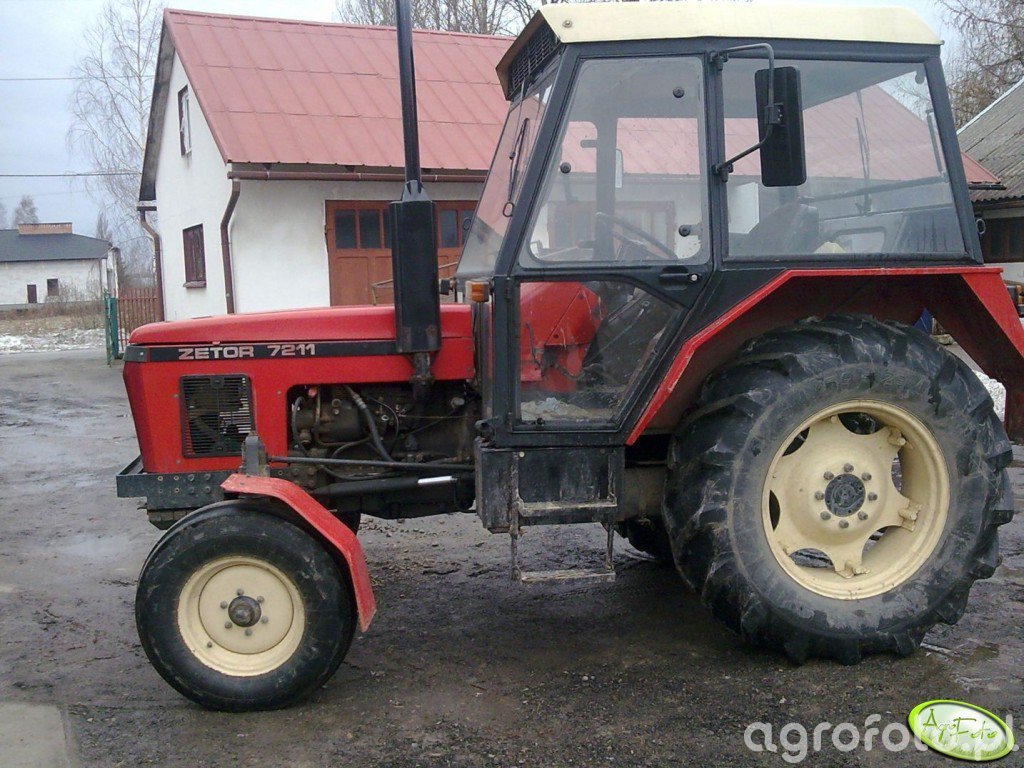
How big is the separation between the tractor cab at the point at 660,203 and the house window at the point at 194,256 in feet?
41.1

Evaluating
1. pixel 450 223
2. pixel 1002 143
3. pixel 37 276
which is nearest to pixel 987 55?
pixel 1002 143

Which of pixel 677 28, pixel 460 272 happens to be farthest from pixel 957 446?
pixel 460 272

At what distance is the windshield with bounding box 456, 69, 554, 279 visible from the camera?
362 centimetres

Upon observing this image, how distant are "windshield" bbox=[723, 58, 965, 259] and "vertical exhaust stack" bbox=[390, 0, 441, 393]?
113 centimetres

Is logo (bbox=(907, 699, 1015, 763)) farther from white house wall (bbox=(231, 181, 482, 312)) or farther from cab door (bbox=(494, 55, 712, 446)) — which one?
white house wall (bbox=(231, 181, 482, 312))

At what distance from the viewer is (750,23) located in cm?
344

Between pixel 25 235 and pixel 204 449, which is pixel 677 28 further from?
pixel 25 235

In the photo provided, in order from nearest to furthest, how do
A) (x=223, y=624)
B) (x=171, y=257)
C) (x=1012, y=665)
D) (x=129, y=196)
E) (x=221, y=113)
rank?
1. (x=223, y=624)
2. (x=1012, y=665)
3. (x=221, y=113)
4. (x=171, y=257)
5. (x=129, y=196)

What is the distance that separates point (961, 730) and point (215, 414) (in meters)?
2.90

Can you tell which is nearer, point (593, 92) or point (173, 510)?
point (593, 92)

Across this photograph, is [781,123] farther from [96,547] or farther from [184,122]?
[184,122]

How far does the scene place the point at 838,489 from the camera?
367 cm

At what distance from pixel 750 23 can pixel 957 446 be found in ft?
5.74

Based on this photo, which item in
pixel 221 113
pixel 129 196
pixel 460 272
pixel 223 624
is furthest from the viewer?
pixel 129 196
